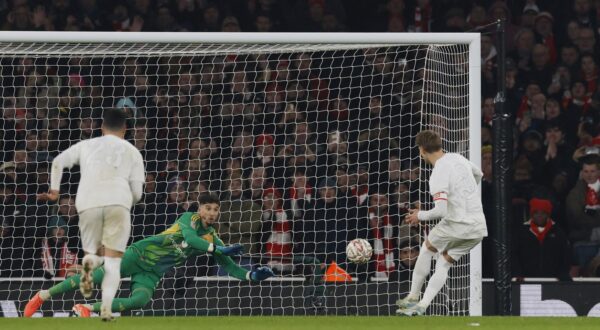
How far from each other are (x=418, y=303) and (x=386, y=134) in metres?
3.36

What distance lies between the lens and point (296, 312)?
12906 millimetres

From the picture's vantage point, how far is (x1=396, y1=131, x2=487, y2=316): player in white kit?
36.6 feet

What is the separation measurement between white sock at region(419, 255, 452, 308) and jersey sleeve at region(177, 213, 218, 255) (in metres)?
2.04

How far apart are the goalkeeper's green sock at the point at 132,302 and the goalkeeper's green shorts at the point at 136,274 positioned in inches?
3.4

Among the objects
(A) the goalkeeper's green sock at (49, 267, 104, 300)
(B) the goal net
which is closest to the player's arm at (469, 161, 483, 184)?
(B) the goal net

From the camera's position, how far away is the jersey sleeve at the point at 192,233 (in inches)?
478

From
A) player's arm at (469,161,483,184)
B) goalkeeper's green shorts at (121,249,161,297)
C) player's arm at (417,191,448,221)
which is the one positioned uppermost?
player's arm at (469,161,483,184)

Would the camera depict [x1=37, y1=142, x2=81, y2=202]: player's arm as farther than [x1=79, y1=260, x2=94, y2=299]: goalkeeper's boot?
Yes

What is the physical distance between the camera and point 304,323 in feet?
33.1

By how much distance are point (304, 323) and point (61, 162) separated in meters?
2.12

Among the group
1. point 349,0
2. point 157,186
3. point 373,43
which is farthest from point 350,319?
point 349,0

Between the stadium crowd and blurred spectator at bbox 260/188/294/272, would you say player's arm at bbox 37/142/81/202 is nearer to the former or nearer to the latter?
the stadium crowd

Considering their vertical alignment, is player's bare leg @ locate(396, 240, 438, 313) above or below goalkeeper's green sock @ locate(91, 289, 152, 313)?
above

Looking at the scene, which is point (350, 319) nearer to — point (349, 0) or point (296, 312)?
point (296, 312)
